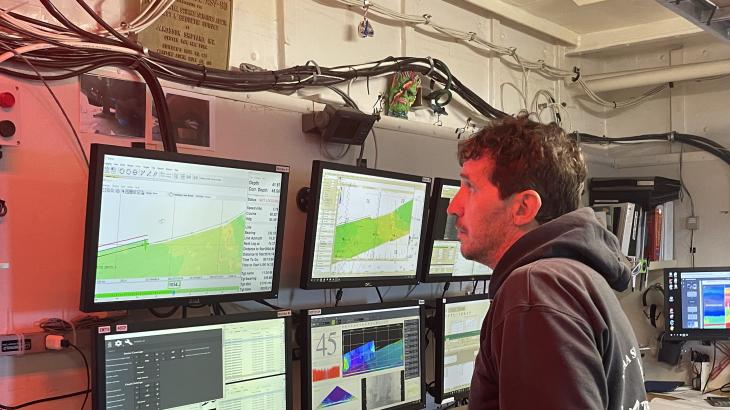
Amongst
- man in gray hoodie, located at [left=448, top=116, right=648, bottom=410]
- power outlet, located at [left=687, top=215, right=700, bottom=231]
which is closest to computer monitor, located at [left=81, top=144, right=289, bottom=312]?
man in gray hoodie, located at [left=448, top=116, right=648, bottom=410]

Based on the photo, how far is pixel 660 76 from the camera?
3.73 m

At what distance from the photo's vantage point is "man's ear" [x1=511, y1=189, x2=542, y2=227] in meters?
1.28

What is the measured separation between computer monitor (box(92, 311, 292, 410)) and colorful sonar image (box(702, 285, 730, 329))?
264 cm

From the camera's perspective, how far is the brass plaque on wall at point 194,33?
6.19ft

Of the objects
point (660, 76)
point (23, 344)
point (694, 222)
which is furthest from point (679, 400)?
point (23, 344)

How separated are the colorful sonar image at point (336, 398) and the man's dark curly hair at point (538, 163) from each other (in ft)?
3.31

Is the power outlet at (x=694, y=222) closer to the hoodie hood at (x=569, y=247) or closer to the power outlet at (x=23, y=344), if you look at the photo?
the hoodie hood at (x=569, y=247)

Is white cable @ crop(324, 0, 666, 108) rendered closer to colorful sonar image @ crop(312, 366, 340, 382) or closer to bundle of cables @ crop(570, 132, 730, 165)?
bundle of cables @ crop(570, 132, 730, 165)

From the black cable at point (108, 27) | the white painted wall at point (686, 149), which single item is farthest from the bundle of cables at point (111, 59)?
the white painted wall at point (686, 149)

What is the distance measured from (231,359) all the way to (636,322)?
9.66 ft

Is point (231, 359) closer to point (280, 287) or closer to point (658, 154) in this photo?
point (280, 287)

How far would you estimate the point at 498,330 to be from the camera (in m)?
1.10

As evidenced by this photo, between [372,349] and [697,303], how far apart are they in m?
2.25

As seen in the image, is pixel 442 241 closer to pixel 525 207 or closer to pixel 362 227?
pixel 362 227
